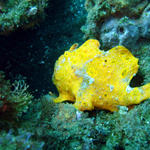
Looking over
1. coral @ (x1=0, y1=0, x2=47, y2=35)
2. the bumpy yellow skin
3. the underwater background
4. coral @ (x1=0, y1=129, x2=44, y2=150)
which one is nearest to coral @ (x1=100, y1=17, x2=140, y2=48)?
the underwater background

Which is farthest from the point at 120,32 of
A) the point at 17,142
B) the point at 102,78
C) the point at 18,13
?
the point at 17,142

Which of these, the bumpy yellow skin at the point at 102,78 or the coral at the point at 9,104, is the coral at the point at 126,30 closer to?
the bumpy yellow skin at the point at 102,78

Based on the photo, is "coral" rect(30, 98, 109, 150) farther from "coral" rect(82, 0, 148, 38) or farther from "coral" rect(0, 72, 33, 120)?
"coral" rect(82, 0, 148, 38)

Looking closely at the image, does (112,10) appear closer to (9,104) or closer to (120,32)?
(120,32)

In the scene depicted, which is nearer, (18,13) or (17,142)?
(17,142)

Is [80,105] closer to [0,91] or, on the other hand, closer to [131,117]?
[131,117]

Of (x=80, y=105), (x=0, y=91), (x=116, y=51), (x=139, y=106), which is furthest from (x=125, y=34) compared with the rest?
(x=0, y=91)

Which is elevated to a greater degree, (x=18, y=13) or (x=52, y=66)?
(x=18, y=13)
